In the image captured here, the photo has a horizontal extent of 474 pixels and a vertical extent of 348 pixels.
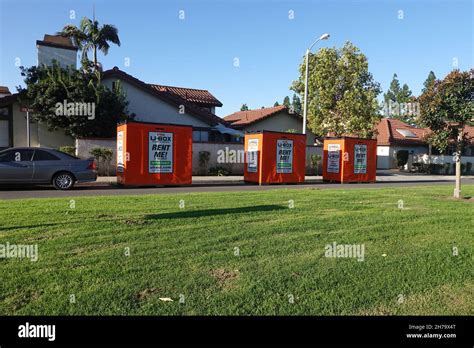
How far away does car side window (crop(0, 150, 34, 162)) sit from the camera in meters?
13.6

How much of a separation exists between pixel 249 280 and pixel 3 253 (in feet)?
10.5

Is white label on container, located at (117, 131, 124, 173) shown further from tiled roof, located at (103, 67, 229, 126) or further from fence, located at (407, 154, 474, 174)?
fence, located at (407, 154, 474, 174)

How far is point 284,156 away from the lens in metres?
20.6

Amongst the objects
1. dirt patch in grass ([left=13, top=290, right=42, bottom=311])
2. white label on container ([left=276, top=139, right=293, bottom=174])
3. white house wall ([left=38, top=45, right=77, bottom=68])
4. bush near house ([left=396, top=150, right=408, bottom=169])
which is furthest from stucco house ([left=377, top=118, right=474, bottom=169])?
dirt patch in grass ([left=13, top=290, right=42, bottom=311])

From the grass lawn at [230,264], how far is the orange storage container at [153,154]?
8.32 metres

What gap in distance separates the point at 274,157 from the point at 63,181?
10101 mm

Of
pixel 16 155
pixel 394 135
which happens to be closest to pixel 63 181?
pixel 16 155

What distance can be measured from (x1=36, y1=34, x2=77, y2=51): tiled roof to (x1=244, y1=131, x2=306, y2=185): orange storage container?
47.6ft

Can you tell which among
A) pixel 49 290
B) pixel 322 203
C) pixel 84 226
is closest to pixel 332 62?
pixel 322 203

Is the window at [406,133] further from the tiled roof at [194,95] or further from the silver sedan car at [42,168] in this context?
the silver sedan car at [42,168]

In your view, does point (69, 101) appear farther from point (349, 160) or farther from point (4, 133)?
point (349, 160)

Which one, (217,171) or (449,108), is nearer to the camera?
(449,108)
